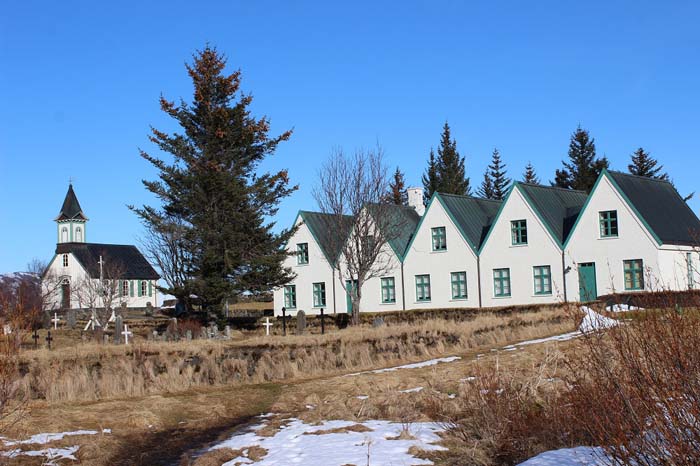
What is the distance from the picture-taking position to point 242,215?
37.9 meters

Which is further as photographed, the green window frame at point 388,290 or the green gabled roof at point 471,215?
the green window frame at point 388,290

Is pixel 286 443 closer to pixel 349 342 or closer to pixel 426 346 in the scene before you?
pixel 426 346

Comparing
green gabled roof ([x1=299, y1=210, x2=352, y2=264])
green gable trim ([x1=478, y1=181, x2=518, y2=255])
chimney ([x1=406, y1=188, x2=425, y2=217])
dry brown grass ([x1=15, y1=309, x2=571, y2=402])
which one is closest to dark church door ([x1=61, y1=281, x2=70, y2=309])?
green gabled roof ([x1=299, y1=210, x2=352, y2=264])

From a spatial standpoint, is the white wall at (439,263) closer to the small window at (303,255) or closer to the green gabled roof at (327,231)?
the green gabled roof at (327,231)

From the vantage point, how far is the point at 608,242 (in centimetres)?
3791

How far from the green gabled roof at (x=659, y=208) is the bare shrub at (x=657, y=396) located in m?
31.5

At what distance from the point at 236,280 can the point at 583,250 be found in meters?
17.5

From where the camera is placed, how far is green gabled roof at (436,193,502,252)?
142 ft

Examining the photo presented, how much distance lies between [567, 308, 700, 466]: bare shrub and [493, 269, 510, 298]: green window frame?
3440 centimetres

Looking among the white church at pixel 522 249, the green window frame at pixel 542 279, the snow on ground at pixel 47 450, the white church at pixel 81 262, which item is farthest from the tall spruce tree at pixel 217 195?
the white church at pixel 81 262

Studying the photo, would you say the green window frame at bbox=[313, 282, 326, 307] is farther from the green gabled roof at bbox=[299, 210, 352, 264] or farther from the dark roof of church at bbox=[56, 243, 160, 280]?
the dark roof of church at bbox=[56, 243, 160, 280]

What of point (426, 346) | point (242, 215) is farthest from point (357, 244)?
point (426, 346)

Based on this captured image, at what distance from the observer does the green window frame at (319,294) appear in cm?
4900

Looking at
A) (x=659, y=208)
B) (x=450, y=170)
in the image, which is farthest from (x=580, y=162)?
(x=659, y=208)
